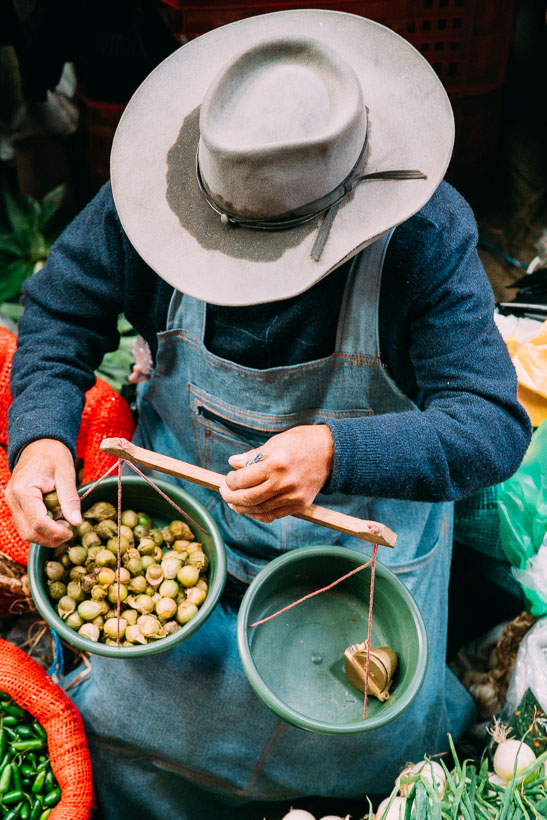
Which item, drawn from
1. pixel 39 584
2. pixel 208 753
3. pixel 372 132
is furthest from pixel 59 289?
pixel 208 753

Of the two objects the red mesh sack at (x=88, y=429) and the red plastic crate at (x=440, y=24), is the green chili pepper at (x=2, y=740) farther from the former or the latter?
the red plastic crate at (x=440, y=24)

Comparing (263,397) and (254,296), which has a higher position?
(254,296)

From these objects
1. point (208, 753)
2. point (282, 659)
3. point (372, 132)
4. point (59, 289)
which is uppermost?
point (372, 132)

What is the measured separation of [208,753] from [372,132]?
1.44 meters

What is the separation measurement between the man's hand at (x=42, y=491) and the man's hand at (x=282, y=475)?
0.37 metres

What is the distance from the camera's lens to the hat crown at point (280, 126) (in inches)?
51.7

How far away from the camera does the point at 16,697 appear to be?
1886 mm

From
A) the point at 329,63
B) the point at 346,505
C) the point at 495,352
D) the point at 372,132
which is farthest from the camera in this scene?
the point at 346,505

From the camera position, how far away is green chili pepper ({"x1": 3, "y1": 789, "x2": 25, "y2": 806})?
6.02ft

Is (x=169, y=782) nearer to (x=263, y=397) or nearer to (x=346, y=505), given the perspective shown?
(x=346, y=505)

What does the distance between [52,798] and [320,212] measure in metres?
1.50

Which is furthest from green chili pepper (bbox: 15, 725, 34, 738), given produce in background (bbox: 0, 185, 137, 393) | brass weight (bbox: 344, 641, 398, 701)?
produce in background (bbox: 0, 185, 137, 393)

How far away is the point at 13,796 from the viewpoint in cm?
183

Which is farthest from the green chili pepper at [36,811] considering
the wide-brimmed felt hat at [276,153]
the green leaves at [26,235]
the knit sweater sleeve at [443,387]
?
the green leaves at [26,235]
